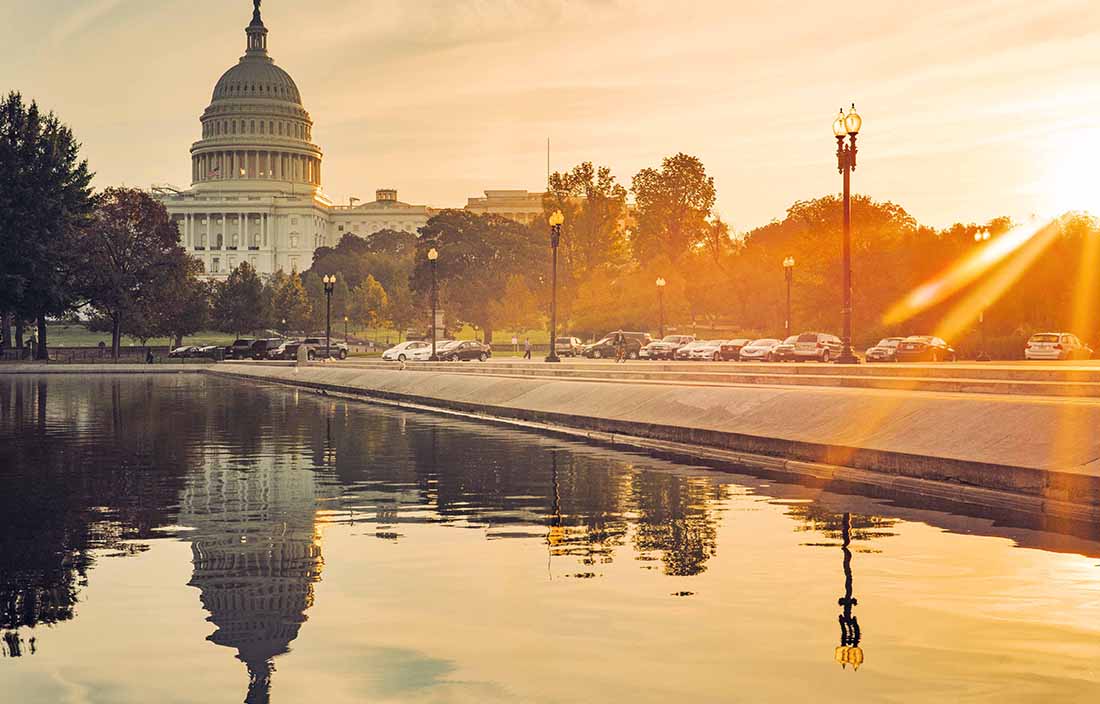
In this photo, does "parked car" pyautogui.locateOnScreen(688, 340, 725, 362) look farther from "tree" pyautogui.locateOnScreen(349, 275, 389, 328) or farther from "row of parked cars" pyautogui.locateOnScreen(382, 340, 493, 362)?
"tree" pyautogui.locateOnScreen(349, 275, 389, 328)

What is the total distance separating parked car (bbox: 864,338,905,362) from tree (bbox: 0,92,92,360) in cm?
5150

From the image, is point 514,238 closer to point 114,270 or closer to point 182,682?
point 114,270

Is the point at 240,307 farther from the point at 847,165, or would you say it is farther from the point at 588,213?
the point at 847,165

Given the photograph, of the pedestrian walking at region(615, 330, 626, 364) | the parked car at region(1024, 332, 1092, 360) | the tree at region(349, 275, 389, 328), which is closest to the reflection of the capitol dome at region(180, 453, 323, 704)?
the parked car at region(1024, 332, 1092, 360)

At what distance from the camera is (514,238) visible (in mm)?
131500

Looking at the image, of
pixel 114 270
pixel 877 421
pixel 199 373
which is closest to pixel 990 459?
pixel 877 421

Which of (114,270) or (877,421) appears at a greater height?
(114,270)

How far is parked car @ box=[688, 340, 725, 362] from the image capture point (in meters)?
84.7

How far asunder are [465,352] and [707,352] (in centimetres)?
1756

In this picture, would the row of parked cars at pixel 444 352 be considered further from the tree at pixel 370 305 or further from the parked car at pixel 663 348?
the tree at pixel 370 305

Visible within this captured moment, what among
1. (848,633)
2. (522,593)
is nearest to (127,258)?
(522,593)

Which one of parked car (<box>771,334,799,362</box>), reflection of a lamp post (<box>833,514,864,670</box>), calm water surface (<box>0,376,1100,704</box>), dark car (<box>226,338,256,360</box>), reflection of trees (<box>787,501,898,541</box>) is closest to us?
calm water surface (<box>0,376,1100,704</box>)

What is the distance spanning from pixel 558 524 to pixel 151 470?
8241 mm

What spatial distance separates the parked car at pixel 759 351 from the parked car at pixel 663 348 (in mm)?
7108
